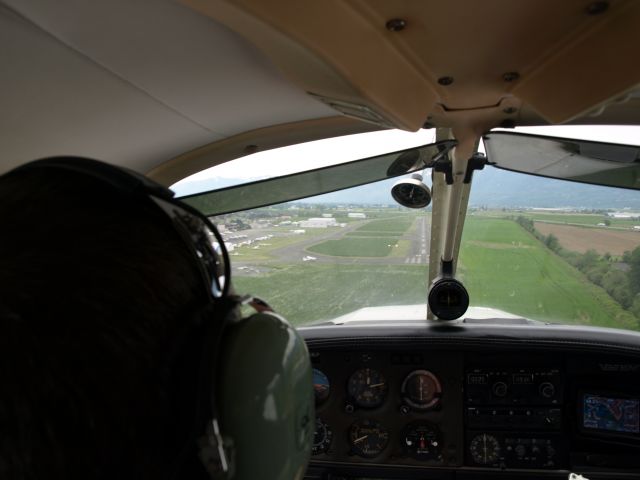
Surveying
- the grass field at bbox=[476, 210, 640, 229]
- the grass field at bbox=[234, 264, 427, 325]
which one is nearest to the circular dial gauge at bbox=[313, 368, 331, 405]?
the grass field at bbox=[234, 264, 427, 325]

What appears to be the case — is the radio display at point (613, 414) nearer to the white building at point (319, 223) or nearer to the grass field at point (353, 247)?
the grass field at point (353, 247)

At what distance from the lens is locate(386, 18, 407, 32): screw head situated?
1.05 meters

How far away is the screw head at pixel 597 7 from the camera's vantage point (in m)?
0.97

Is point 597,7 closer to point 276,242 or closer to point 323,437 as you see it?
point 276,242

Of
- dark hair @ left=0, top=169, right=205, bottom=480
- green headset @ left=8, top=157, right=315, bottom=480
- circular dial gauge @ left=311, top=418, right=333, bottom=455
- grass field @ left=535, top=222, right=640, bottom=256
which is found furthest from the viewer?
circular dial gauge @ left=311, top=418, right=333, bottom=455

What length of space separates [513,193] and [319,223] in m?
1.12

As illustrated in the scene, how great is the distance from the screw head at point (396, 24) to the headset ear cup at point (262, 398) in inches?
28.8

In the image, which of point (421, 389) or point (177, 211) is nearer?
point (177, 211)

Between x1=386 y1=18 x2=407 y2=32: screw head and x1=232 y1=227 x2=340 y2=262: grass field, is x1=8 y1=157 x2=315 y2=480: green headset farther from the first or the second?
x1=232 y1=227 x2=340 y2=262: grass field

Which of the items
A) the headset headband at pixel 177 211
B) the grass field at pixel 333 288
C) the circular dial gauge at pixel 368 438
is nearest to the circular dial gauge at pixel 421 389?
the circular dial gauge at pixel 368 438

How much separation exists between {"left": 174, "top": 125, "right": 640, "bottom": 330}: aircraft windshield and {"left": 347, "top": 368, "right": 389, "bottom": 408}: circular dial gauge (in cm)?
45

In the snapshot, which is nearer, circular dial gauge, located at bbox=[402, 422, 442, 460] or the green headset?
the green headset

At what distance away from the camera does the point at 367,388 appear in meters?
2.91

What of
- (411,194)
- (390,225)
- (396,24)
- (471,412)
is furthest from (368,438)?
(396,24)
